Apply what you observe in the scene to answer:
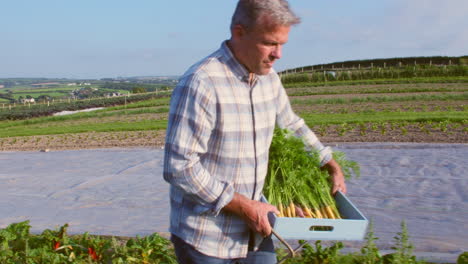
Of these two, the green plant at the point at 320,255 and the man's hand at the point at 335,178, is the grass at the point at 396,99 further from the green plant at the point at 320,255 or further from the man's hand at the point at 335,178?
the man's hand at the point at 335,178

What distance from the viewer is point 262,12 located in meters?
1.88

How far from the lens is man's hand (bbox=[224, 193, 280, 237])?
2.03m

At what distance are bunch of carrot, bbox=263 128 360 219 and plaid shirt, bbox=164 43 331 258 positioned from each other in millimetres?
491

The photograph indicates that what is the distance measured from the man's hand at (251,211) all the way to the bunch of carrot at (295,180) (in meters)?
0.61

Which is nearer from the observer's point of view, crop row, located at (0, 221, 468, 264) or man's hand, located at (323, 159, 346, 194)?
man's hand, located at (323, 159, 346, 194)

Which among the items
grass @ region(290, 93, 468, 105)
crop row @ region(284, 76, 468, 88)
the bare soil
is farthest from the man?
crop row @ region(284, 76, 468, 88)

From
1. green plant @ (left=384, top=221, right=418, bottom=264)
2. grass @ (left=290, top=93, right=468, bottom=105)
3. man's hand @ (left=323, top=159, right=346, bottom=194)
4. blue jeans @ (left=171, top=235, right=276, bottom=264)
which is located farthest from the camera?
grass @ (left=290, top=93, right=468, bottom=105)

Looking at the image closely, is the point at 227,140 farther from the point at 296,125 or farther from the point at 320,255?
the point at 320,255

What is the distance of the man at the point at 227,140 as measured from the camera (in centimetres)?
192

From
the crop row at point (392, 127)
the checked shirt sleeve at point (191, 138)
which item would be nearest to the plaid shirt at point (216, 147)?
the checked shirt sleeve at point (191, 138)

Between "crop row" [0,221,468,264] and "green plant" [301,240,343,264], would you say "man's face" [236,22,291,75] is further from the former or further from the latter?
"green plant" [301,240,343,264]

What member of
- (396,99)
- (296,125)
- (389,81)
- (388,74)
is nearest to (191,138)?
(296,125)

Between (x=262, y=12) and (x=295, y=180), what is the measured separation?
1148 mm

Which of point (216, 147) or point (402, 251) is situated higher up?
point (216, 147)
